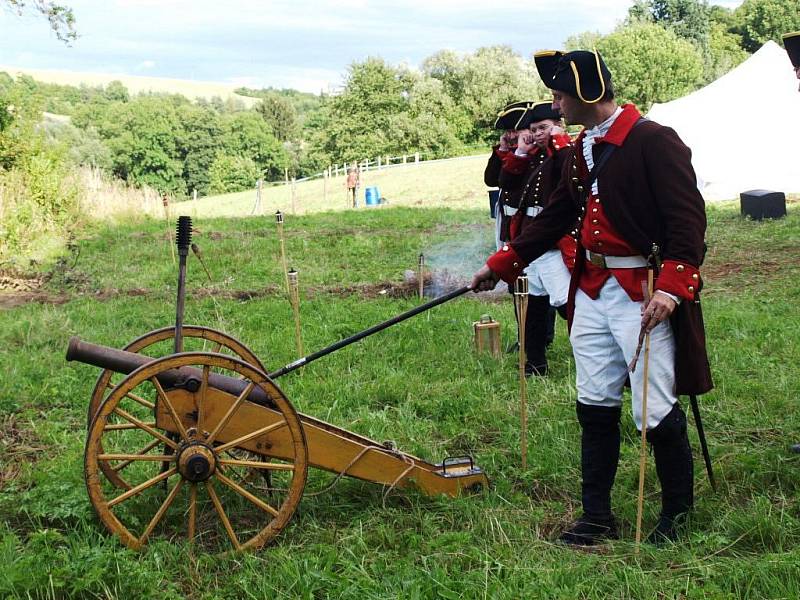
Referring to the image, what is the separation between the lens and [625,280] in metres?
3.64

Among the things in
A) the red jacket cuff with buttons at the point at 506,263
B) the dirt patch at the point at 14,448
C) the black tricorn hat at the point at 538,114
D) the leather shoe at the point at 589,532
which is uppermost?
the black tricorn hat at the point at 538,114

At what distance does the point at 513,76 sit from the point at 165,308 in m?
51.8

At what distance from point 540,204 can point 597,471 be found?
9.16 ft

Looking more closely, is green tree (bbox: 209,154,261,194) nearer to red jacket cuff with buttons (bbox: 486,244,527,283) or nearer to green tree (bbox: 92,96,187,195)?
green tree (bbox: 92,96,187,195)

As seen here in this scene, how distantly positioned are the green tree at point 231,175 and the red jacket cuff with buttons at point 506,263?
206 feet

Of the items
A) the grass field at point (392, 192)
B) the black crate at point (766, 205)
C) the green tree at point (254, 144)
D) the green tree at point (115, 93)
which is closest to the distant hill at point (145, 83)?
the green tree at point (115, 93)

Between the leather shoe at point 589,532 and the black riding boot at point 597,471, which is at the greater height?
the black riding boot at point 597,471

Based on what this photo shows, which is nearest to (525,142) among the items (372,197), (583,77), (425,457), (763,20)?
(425,457)

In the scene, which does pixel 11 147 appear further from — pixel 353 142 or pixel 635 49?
pixel 635 49

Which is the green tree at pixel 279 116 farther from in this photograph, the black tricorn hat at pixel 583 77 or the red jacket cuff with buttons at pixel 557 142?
the black tricorn hat at pixel 583 77

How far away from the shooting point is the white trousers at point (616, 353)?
362 cm

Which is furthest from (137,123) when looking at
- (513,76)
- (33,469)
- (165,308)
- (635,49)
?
(33,469)

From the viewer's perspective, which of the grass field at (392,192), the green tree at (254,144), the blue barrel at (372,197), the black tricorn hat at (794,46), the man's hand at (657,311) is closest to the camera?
the man's hand at (657,311)

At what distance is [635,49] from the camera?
59281 millimetres
